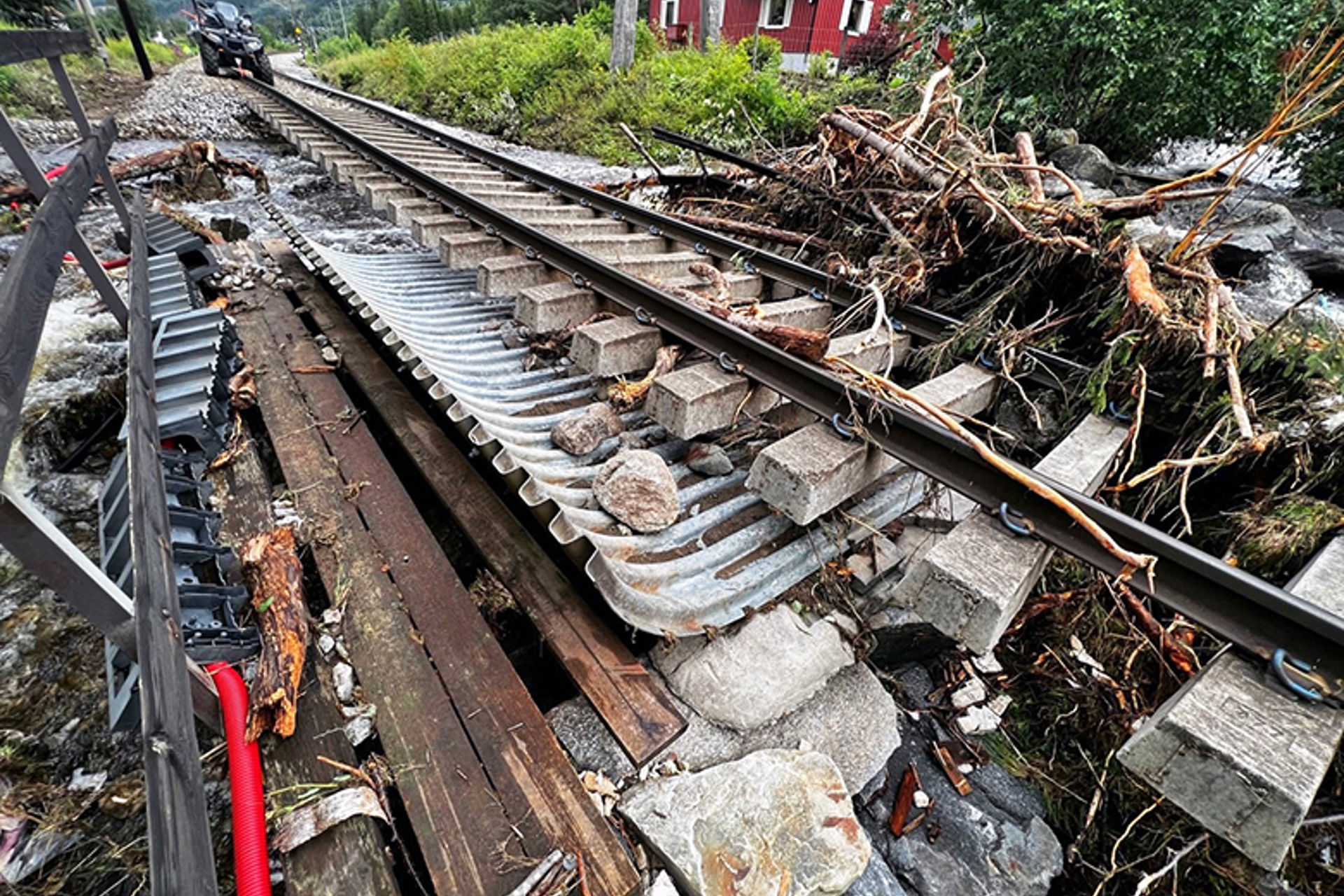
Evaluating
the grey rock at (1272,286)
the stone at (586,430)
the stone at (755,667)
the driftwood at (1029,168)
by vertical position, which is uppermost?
the driftwood at (1029,168)

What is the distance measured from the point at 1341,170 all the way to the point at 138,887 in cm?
1187

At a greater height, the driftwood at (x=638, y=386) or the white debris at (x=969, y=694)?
the driftwood at (x=638, y=386)

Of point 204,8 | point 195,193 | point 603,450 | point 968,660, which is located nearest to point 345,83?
point 204,8

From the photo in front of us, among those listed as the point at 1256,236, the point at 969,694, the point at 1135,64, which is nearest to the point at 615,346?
the point at 969,694

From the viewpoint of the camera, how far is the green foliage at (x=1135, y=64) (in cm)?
674

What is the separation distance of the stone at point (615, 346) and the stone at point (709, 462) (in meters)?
0.58

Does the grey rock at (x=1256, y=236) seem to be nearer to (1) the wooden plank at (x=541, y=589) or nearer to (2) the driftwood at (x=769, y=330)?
(2) the driftwood at (x=769, y=330)

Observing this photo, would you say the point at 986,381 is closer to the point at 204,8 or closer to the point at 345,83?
the point at 204,8

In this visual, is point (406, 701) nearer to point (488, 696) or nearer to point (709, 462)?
point (488, 696)

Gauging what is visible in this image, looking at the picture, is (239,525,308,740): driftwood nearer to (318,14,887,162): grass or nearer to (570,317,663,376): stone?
(570,317,663,376): stone

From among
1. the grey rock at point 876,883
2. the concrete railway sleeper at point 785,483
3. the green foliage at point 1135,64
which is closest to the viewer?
the concrete railway sleeper at point 785,483

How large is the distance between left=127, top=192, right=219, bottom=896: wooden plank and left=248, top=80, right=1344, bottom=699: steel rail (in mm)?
2029

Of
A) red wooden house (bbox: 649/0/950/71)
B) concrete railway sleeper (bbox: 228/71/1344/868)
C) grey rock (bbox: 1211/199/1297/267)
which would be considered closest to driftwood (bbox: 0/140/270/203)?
concrete railway sleeper (bbox: 228/71/1344/868)

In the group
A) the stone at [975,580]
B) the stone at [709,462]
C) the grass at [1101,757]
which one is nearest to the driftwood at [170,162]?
the stone at [709,462]
